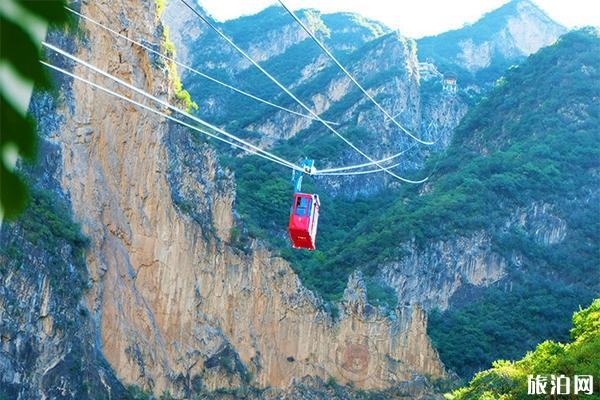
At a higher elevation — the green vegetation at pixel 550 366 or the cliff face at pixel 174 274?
the cliff face at pixel 174 274

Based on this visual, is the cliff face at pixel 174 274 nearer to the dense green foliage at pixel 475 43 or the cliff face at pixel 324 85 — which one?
the cliff face at pixel 324 85

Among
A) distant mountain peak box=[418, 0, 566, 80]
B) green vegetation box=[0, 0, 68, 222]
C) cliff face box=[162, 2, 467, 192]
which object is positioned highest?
distant mountain peak box=[418, 0, 566, 80]

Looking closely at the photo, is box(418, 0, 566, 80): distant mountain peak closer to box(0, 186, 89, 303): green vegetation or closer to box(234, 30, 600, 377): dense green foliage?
box(234, 30, 600, 377): dense green foliage

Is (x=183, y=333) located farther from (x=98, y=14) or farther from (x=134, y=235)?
(x=98, y=14)

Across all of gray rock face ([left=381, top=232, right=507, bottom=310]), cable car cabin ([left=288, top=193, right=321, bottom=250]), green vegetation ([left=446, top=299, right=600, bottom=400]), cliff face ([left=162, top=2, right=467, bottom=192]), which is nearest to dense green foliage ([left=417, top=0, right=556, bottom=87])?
cliff face ([left=162, top=2, right=467, bottom=192])

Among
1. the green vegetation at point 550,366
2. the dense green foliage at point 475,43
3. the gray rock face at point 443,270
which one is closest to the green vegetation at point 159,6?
the gray rock face at point 443,270

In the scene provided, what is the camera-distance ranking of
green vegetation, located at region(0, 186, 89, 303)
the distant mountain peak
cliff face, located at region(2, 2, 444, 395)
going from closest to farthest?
green vegetation, located at region(0, 186, 89, 303)
cliff face, located at region(2, 2, 444, 395)
the distant mountain peak

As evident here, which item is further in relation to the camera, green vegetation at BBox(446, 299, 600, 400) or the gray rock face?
the gray rock face

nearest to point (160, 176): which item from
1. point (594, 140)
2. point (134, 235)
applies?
point (134, 235)
